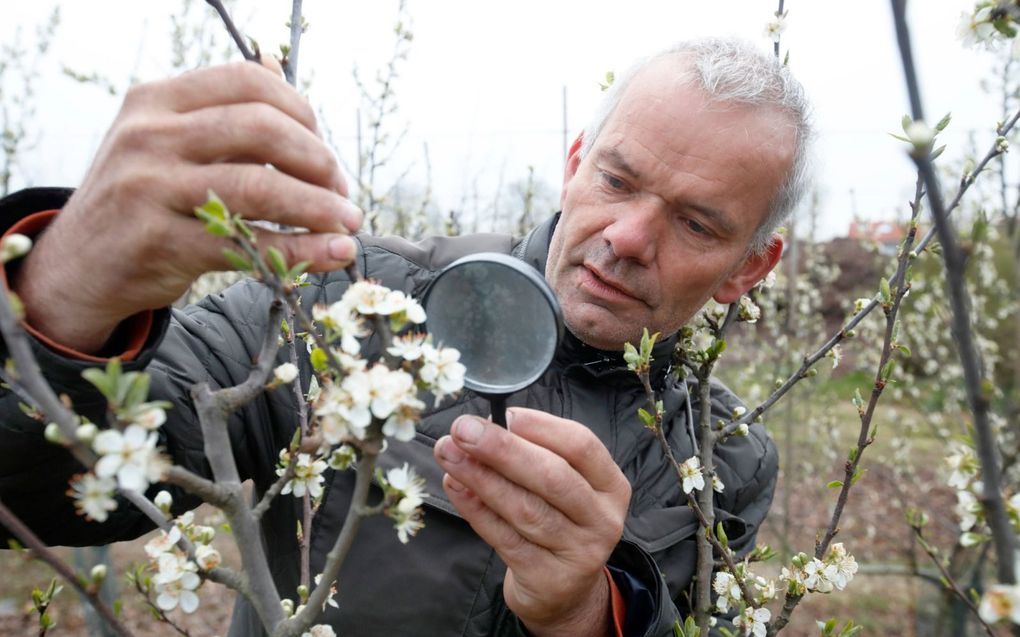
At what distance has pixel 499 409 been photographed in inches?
52.4

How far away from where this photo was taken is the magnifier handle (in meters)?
1.30

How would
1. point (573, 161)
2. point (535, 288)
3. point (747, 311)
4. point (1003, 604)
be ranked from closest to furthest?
point (1003, 604), point (535, 288), point (747, 311), point (573, 161)

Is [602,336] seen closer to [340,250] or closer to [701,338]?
[701,338]

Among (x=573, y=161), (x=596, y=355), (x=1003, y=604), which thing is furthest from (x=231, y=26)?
(x=573, y=161)

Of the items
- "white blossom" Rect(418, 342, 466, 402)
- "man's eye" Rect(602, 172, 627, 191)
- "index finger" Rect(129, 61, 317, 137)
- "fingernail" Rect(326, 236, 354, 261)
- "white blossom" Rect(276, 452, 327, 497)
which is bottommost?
"white blossom" Rect(276, 452, 327, 497)

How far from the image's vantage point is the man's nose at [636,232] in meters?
2.16

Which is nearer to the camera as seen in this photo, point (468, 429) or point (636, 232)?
point (468, 429)

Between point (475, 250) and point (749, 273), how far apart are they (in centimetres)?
98

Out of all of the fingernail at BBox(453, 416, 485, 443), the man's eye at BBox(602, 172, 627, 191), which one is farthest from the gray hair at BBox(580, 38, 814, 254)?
the fingernail at BBox(453, 416, 485, 443)

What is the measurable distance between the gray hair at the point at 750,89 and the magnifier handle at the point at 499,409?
139 centimetres

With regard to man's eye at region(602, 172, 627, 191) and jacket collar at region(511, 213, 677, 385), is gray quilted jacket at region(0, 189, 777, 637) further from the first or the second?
man's eye at region(602, 172, 627, 191)

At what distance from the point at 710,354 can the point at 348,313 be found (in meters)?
1.40

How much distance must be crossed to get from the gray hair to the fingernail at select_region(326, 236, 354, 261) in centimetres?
151

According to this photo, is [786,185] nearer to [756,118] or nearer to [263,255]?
[756,118]
